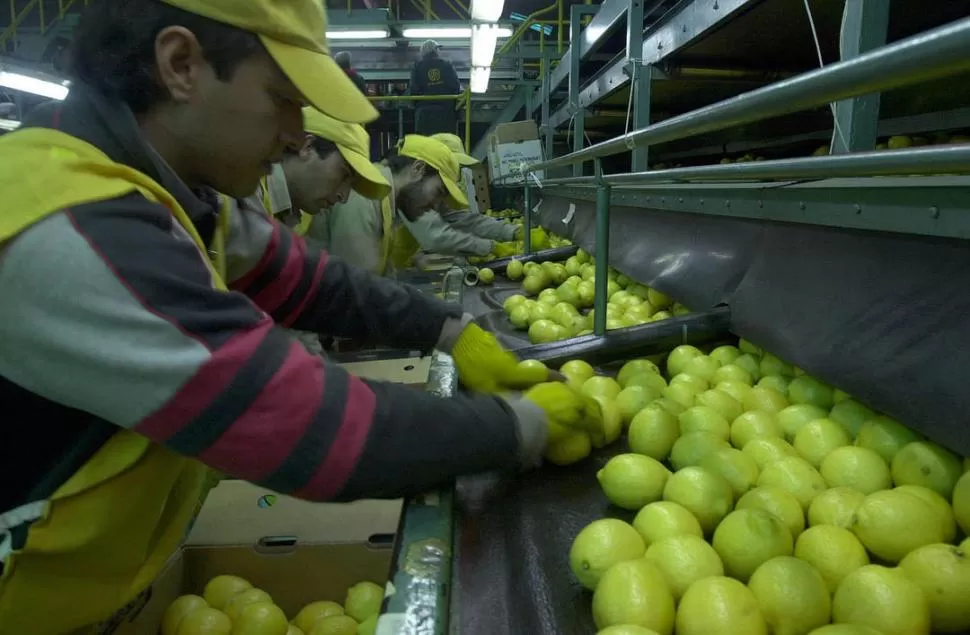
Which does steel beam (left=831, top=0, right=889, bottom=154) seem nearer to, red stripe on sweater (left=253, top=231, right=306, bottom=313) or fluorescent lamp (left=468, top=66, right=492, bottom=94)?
red stripe on sweater (left=253, top=231, right=306, bottom=313)

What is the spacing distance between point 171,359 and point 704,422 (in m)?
1.28

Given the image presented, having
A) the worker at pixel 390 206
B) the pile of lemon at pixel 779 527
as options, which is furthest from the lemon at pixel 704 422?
the worker at pixel 390 206

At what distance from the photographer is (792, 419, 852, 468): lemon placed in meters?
1.51

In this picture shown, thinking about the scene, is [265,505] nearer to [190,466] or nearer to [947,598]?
[190,466]

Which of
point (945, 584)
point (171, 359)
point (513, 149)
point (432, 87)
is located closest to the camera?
point (171, 359)

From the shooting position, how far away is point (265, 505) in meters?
2.05

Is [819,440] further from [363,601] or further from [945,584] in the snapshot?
[363,601]

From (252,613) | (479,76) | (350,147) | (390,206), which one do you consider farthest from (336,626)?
(479,76)

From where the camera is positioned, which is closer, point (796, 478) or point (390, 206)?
point (796, 478)

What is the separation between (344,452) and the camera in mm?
1031

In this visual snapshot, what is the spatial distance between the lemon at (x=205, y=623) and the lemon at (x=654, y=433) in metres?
1.14

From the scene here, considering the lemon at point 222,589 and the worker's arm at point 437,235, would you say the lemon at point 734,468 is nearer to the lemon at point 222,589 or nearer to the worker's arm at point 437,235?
the lemon at point 222,589

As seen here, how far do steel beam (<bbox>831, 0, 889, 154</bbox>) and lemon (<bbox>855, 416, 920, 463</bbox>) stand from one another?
0.79 metres

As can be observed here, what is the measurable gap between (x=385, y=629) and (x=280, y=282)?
3.98 ft
